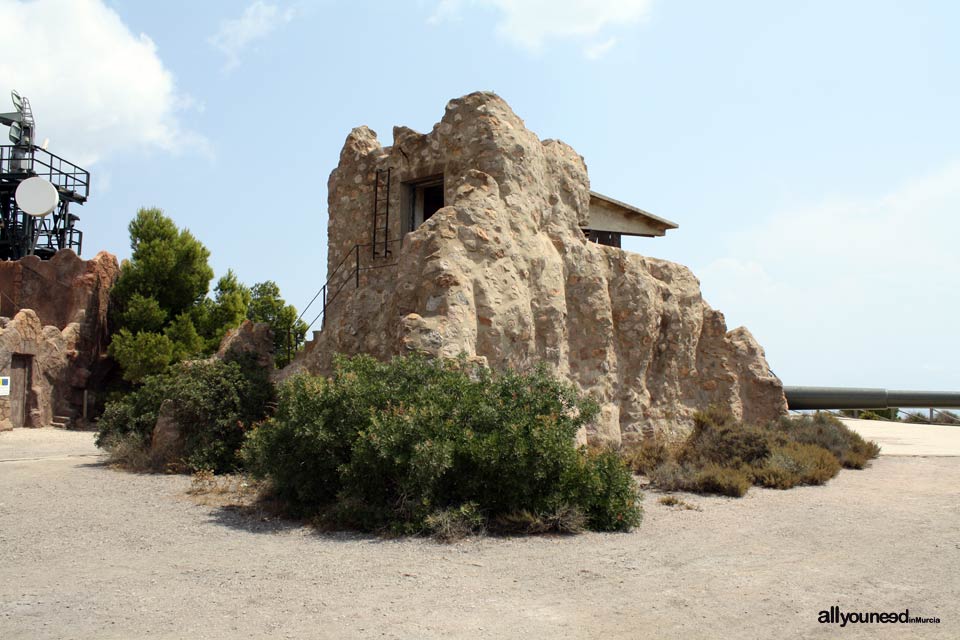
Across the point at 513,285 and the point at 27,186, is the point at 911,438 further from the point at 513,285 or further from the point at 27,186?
the point at 27,186

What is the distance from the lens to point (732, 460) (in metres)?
12.8

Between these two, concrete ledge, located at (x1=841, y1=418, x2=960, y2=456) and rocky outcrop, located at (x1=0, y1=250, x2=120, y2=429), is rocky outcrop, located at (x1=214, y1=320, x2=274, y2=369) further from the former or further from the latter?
concrete ledge, located at (x1=841, y1=418, x2=960, y2=456)

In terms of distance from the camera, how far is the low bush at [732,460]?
11.8m

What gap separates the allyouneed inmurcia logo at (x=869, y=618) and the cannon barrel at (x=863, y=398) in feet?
67.5

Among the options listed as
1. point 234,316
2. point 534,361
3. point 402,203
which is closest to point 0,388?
point 234,316

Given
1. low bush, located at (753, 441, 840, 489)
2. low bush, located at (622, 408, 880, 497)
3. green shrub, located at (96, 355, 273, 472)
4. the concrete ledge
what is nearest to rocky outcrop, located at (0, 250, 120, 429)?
green shrub, located at (96, 355, 273, 472)

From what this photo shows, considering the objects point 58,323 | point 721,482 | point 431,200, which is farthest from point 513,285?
point 58,323

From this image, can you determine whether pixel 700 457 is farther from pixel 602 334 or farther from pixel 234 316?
pixel 234 316

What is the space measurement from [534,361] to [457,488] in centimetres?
446

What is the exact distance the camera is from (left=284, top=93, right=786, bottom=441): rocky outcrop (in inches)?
457

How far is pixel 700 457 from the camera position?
12.9 metres

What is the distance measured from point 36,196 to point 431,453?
2728 cm

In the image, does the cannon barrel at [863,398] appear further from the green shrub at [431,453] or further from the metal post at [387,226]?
the green shrub at [431,453]

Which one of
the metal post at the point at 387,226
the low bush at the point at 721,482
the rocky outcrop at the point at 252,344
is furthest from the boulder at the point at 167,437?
the low bush at the point at 721,482
